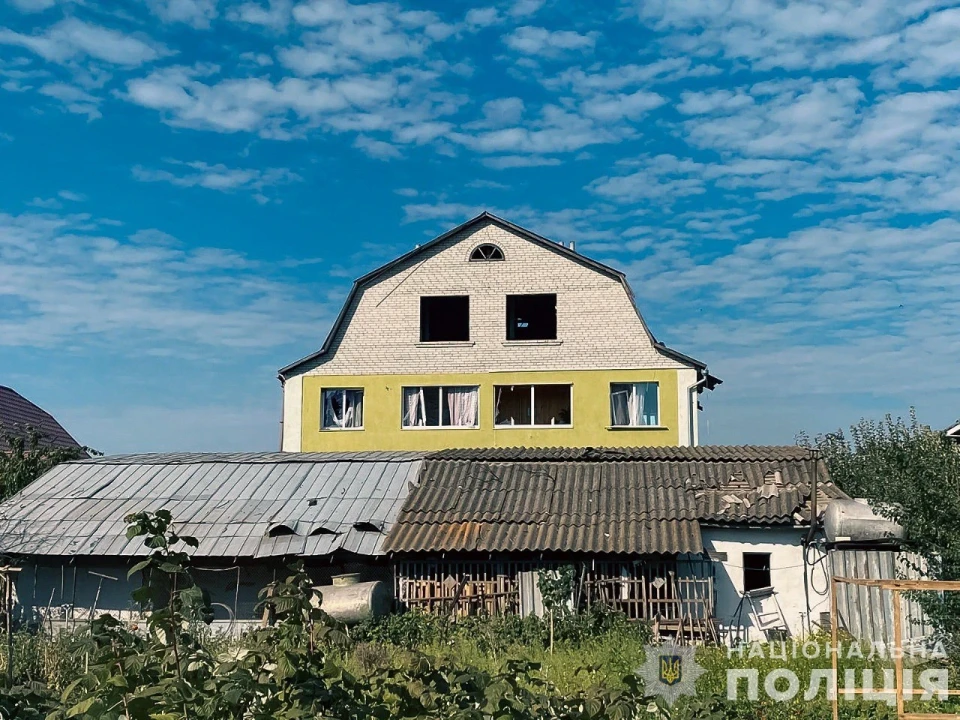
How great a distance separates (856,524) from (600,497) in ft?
17.1

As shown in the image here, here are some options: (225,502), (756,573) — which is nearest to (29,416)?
(225,502)

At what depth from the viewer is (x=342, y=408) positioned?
2800cm

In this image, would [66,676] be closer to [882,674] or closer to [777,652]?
[882,674]

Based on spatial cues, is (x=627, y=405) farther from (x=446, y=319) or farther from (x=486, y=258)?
(x=446, y=319)

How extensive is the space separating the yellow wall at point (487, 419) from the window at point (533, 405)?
0.36 m

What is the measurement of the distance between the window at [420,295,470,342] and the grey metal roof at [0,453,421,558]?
722 centimetres

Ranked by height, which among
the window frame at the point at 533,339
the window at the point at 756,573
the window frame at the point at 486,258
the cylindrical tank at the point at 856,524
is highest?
the window frame at the point at 486,258

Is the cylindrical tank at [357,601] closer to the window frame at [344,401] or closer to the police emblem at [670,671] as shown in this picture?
the police emblem at [670,671]

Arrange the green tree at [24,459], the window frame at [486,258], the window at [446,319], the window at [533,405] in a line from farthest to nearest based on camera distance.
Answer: the window at [446,319], the window frame at [486,258], the window at [533,405], the green tree at [24,459]

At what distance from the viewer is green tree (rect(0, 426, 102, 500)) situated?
77.5ft

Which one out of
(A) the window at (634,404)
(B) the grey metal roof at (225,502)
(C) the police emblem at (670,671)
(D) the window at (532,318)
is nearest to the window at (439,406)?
(D) the window at (532,318)

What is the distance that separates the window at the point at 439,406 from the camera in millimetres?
27500

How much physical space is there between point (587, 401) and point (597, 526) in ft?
32.2

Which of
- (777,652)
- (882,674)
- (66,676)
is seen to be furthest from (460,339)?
(66,676)
